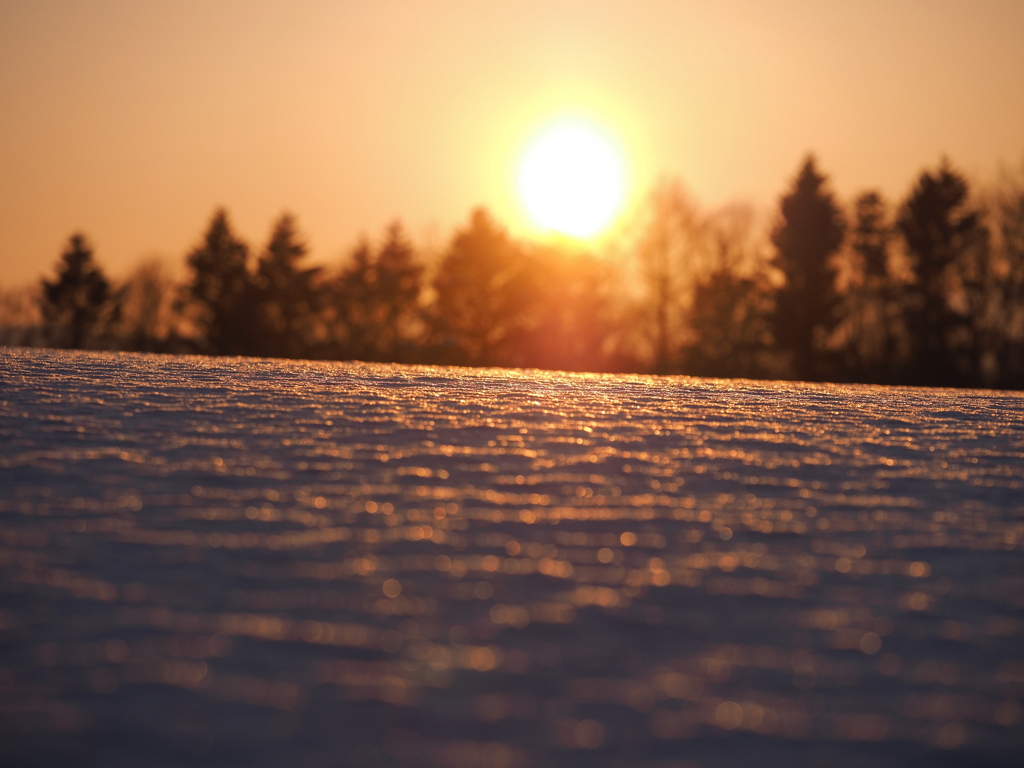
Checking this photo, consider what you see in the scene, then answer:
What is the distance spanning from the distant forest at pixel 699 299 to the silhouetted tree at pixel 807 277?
1.9 inches

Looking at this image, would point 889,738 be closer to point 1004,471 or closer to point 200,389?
point 1004,471

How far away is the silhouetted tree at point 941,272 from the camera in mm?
28219

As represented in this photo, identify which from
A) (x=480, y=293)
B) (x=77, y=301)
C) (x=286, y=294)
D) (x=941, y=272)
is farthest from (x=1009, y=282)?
(x=77, y=301)

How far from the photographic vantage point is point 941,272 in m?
29.4

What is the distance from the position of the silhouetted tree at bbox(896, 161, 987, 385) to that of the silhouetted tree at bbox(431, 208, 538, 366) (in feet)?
42.2

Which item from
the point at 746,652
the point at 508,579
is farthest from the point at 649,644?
the point at 508,579

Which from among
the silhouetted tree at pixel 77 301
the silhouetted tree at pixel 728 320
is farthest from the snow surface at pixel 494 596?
the silhouetted tree at pixel 77 301

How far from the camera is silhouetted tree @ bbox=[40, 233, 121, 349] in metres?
39.7

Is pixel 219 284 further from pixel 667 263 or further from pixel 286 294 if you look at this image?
pixel 667 263

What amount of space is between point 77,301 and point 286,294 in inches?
414

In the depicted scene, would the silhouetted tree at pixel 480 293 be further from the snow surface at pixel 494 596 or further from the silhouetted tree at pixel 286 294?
the snow surface at pixel 494 596

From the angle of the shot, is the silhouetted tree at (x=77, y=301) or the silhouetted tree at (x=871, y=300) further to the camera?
the silhouetted tree at (x=77, y=301)

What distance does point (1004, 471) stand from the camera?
171 inches

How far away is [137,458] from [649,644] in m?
2.46
